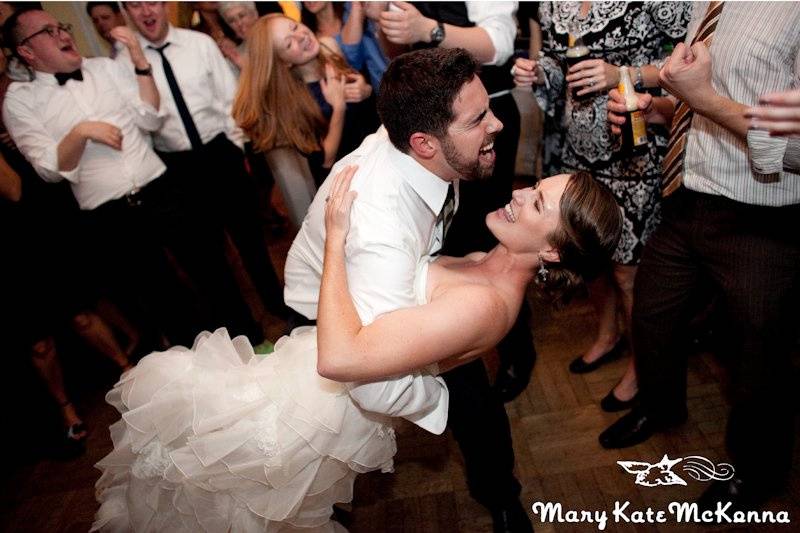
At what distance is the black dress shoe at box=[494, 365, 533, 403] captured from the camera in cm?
241

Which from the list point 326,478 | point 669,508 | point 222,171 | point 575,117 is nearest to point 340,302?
point 326,478

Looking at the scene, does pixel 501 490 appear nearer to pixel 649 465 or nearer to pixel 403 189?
pixel 649 465

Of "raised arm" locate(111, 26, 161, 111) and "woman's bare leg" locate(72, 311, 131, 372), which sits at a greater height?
"raised arm" locate(111, 26, 161, 111)

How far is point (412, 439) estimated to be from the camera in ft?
Answer: 7.52

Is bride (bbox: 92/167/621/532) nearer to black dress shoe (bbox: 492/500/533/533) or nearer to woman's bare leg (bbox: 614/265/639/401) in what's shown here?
black dress shoe (bbox: 492/500/533/533)

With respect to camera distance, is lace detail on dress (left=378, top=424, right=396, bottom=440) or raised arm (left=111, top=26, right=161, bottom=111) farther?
raised arm (left=111, top=26, right=161, bottom=111)

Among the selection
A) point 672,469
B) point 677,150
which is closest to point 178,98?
point 677,150

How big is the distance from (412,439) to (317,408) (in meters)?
0.99

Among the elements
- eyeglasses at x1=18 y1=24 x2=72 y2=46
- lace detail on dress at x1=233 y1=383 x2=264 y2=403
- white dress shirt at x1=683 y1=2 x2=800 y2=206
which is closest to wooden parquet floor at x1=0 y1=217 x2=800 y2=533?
lace detail on dress at x1=233 y1=383 x2=264 y2=403

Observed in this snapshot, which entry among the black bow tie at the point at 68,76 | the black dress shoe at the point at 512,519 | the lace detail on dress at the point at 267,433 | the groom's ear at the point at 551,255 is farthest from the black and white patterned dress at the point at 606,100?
the black bow tie at the point at 68,76

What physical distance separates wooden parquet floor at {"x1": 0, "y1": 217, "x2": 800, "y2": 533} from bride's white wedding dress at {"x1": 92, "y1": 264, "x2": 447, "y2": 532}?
0.33m

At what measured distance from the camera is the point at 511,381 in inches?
95.6

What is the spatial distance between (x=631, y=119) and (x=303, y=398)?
4.47 feet

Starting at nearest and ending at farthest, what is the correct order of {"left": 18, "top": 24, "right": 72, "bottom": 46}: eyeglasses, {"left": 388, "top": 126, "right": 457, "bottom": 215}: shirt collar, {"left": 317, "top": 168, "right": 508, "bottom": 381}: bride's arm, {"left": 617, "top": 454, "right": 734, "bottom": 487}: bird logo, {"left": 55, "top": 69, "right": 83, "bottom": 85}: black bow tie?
{"left": 317, "top": 168, "right": 508, "bottom": 381}: bride's arm < {"left": 388, "top": 126, "right": 457, "bottom": 215}: shirt collar < {"left": 617, "top": 454, "right": 734, "bottom": 487}: bird logo < {"left": 18, "top": 24, "right": 72, "bottom": 46}: eyeglasses < {"left": 55, "top": 69, "right": 83, "bottom": 85}: black bow tie
